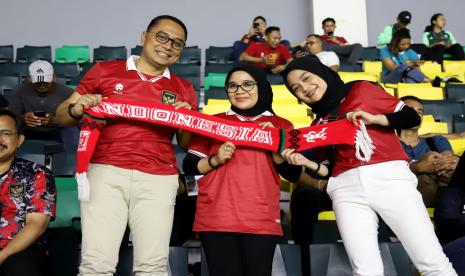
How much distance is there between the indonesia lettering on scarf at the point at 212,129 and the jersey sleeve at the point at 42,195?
349 millimetres

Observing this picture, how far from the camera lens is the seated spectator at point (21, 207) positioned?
229 centimetres

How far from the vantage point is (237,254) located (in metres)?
2.24

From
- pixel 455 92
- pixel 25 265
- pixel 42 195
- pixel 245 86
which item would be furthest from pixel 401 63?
pixel 25 265

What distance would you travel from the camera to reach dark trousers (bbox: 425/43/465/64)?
732cm

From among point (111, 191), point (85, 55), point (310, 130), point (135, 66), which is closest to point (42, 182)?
point (111, 191)

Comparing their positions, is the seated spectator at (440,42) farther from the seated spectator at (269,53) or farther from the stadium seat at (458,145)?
the stadium seat at (458,145)

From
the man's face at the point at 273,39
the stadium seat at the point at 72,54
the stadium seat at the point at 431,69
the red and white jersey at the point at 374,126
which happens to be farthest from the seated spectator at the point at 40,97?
the stadium seat at the point at 431,69

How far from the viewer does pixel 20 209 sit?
8.01 ft

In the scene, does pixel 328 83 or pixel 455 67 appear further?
pixel 455 67

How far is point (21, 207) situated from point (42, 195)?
0.34 ft

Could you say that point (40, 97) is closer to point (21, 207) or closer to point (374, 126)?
point (21, 207)

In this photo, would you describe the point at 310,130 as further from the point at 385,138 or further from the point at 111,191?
the point at 111,191

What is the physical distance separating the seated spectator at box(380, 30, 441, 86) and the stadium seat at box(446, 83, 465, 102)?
366 mm

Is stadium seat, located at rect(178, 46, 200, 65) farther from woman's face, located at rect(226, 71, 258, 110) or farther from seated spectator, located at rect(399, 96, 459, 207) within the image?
woman's face, located at rect(226, 71, 258, 110)
